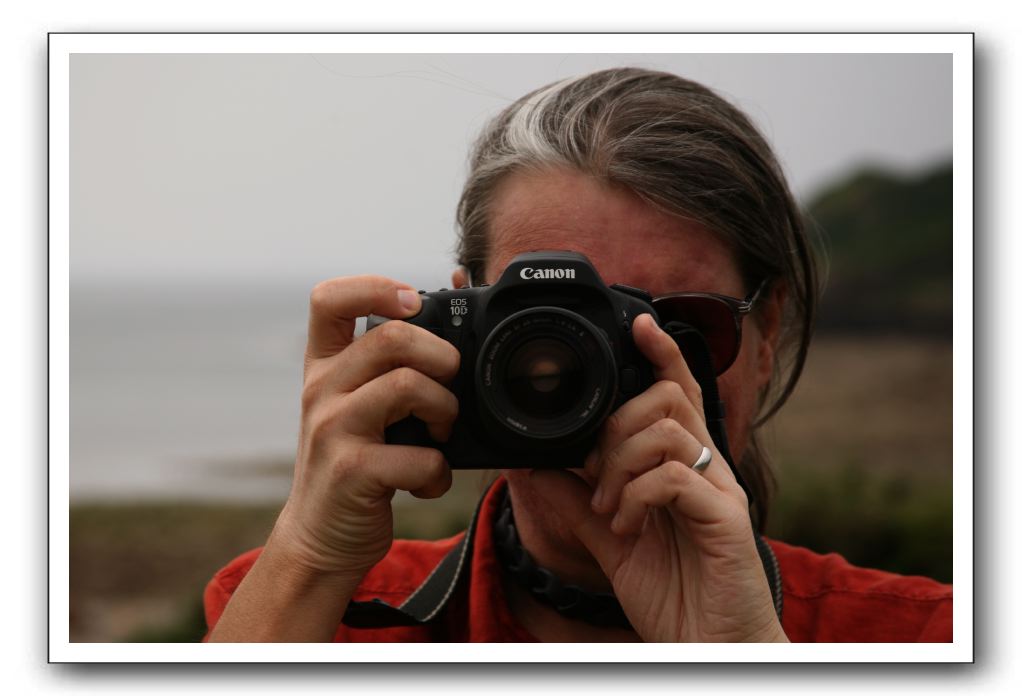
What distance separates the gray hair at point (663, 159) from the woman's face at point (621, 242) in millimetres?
24

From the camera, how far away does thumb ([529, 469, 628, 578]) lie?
62.1 inches

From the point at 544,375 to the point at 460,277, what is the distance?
A: 485 mm

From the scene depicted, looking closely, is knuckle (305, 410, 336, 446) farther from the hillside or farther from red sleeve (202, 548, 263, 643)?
the hillside

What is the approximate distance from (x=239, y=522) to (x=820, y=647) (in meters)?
2.82

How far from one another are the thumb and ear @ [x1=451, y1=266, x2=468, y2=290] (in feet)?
1.45

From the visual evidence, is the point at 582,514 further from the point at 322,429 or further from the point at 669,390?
the point at 322,429

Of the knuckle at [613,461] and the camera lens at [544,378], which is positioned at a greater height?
the camera lens at [544,378]

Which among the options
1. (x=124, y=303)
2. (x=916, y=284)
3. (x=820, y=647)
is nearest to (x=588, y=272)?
(x=820, y=647)

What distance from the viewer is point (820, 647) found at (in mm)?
1731

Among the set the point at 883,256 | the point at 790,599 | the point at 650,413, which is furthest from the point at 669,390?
the point at 883,256

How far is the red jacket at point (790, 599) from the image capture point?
1.81 m

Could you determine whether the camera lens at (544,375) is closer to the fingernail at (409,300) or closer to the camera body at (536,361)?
the camera body at (536,361)
